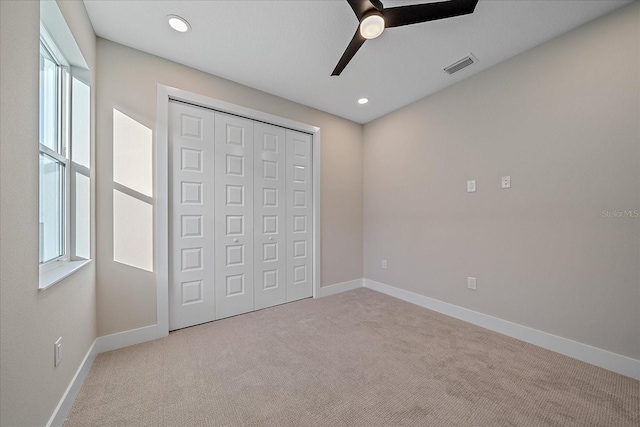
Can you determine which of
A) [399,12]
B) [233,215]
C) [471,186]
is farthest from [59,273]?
[471,186]

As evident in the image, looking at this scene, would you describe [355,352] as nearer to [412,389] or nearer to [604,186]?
[412,389]

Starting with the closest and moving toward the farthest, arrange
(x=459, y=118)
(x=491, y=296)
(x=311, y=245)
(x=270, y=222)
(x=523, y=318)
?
(x=523, y=318)
(x=491, y=296)
(x=459, y=118)
(x=270, y=222)
(x=311, y=245)

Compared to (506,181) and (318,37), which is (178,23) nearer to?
(318,37)

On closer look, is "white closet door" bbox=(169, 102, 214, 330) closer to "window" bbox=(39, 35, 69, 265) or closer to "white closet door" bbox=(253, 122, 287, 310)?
"white closet door" bbox=(253, 122, 287, 310)

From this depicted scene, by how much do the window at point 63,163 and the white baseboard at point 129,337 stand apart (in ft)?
2.51

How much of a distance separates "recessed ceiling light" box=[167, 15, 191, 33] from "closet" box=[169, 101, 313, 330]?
696 millimetres

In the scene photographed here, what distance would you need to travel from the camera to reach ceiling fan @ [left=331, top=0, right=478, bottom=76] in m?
1.40

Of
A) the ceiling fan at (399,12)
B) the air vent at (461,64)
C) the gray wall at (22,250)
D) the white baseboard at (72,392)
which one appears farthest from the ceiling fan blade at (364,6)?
the white baseboard at (72,392)

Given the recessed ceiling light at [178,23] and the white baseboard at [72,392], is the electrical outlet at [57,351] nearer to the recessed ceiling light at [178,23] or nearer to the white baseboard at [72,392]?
the white baseboard at [72,392]

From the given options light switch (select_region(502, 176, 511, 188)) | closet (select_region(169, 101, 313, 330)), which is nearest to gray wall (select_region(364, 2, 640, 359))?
light switch (select_region(502, 176, 511, 188))

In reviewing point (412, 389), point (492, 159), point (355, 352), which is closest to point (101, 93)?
point (355, 352)

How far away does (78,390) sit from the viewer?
1.56 metres

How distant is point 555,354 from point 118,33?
4578mm

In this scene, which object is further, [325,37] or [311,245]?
[311,245]
